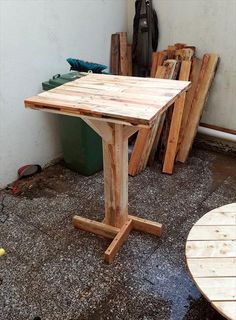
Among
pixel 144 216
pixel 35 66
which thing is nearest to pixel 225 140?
pixel 144 216

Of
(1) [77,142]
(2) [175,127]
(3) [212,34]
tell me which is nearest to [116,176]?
(1) [77,142]

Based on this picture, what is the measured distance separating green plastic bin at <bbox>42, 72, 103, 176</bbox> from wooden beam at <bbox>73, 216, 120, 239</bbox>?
763mm

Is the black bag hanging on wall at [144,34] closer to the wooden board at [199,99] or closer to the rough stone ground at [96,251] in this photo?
the wooden board at [199,99]

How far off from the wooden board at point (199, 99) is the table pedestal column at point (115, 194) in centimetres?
118

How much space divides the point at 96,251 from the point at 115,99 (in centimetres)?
106

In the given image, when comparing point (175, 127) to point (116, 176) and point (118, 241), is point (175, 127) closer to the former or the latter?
A: point (116, 176)

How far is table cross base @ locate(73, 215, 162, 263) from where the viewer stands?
2.16 m

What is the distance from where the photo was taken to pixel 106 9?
10.7ft

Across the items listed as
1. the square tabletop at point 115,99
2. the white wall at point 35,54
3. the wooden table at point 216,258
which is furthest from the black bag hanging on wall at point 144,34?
the wooden table at point 216,258

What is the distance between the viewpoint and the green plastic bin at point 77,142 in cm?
277

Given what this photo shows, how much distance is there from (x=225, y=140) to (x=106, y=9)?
190 cm

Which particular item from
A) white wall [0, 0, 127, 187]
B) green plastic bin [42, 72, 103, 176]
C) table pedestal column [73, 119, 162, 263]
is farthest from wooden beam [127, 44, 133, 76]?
table pedestal column [73, 119, 162, 263]

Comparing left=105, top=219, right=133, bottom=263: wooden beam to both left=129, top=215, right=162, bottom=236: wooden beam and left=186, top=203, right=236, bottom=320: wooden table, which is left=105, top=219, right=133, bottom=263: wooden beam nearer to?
left=129, top=215, right=162, bottom=236: wooden beam

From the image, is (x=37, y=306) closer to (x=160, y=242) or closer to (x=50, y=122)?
(x=160, y=242)
